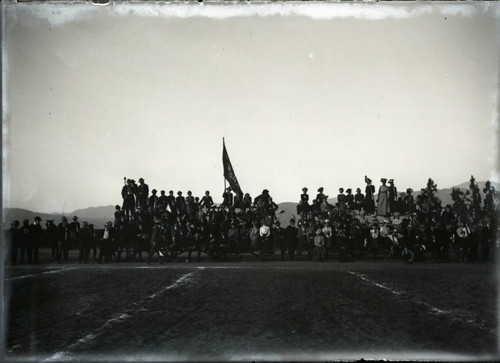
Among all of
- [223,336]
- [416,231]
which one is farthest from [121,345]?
[416,231]

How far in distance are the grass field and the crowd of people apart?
6.31 m

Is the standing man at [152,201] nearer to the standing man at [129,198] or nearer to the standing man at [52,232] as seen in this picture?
the standing man at [129,198]

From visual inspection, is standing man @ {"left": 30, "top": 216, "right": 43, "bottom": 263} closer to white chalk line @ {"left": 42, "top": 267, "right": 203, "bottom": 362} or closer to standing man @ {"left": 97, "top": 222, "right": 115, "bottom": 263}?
standing man @ {"left": 97, "top": 222, "right": 115, "bottom": 263}

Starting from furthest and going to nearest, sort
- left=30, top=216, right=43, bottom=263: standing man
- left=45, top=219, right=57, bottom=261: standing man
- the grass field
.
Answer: left=45, top=219, right=57, bottom=261: standing man
left=30, top=216, right=43, bottom=263: standing man
the grass field

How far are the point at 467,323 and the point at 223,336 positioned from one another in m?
3.79

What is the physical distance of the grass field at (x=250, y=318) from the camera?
5.50 meters

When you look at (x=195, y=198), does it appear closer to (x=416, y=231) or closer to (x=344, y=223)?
(x=344, y=223)

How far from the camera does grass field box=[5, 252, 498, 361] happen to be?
5.50m

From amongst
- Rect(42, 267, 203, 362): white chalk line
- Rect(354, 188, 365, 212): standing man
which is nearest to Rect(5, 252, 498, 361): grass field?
Rect(42, 267, 203, 362): white chalk line

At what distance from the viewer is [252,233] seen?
18.9 m

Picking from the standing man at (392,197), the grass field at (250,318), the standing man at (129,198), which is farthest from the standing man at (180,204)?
the standing man at (392,197)

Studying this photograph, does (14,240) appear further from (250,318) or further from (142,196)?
(250,318)

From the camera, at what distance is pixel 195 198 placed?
19797mm

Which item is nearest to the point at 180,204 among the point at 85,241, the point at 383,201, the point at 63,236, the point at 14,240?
the point at 85,241
